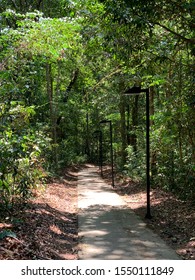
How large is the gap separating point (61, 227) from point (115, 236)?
4.79 feet

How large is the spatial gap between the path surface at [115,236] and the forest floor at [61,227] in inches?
7.8

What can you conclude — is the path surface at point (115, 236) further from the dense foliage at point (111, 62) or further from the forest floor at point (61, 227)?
the dense foliage at point (111, 62)

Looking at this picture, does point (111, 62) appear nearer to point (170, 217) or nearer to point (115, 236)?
point (170, 217)

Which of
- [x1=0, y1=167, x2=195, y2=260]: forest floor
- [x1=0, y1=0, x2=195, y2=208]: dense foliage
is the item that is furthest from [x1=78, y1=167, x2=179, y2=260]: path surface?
[x1=0, y1=0, x2=195, y2=208]: dense foliage

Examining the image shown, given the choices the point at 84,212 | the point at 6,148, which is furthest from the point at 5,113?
the point at 84,212

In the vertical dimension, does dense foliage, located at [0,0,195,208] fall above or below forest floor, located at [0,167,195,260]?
above

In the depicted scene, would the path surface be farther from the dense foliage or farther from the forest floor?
the dense foliage

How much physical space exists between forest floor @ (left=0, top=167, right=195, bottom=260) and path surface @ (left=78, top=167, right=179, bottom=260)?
0.65 ft

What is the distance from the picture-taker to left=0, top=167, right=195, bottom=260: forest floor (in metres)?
5.25

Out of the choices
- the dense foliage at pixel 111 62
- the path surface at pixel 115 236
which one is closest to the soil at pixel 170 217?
the path surface at pixel 115 236

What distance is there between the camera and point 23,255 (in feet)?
16.3

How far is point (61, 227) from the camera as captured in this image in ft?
26.0

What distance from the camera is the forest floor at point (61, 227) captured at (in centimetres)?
525

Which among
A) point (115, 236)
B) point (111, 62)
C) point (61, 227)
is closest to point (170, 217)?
point (115, 236)
